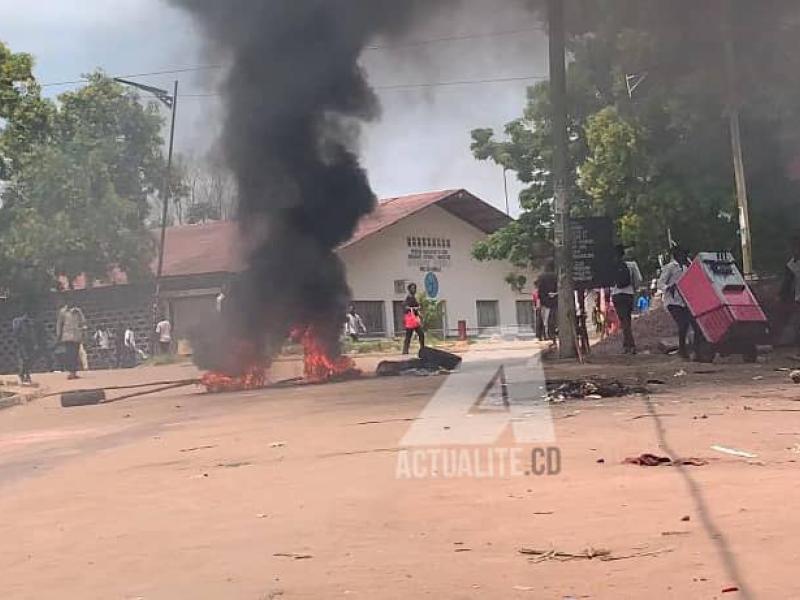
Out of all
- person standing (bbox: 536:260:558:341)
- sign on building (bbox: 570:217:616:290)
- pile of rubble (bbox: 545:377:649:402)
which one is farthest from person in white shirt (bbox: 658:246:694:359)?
person standing (bbox: 536:260:558:341)

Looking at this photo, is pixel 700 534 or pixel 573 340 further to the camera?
pixel 573 340

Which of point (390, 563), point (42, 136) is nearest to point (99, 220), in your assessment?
point (42, 136)

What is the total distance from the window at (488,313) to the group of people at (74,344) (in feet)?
36.8

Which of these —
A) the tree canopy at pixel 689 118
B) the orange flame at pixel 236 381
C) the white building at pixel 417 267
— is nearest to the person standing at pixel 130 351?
the white building at pixel 417 267

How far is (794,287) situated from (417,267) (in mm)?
20198

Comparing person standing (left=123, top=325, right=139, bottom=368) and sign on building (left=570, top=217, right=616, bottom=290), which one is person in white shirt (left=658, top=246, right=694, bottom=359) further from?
person standing (left=123, top=325, right=139, bottom=368)

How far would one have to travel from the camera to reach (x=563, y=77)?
13.4 m

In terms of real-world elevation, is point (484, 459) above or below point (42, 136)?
below

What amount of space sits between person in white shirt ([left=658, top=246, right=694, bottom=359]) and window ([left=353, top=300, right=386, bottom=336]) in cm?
1794

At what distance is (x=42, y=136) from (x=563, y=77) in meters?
15.9

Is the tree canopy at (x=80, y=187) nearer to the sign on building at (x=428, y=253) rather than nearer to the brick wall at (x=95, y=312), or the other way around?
the brick wall at (x=95, y=312)

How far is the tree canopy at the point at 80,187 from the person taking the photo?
2531 cm

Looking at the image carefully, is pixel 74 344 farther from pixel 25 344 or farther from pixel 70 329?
pixel 25 344

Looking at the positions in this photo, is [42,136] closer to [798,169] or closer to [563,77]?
[563,77]
